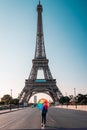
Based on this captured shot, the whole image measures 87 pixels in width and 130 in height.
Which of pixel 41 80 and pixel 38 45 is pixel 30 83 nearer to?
pixel 41 80

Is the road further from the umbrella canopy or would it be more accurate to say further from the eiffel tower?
Answer: the eiffel tower

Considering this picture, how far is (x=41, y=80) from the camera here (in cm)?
11219

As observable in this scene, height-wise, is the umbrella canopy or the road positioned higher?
the umbrella canopy

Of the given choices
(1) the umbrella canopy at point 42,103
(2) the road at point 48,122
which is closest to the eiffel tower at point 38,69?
(2) the road at point 48,122

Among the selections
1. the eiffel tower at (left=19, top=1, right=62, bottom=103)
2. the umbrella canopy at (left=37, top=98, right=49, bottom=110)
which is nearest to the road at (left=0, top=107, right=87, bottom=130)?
the umbrella canopy at (left=37, top=98, right=49, bottom=110)

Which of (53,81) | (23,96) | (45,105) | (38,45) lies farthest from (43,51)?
(45,105)

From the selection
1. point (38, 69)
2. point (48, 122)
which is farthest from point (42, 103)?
point (38, 69)

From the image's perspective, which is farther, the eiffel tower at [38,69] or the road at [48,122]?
the eiffel tower at [38,69]

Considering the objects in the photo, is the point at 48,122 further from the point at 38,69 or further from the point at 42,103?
the point at 38,69

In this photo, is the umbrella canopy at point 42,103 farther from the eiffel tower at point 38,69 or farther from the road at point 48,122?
the eiffel tower at point 38,69

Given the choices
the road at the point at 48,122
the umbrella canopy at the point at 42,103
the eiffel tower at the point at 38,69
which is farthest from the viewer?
the eiffel tower at the point at 38,69

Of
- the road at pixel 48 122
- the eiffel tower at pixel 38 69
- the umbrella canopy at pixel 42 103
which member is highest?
the eiffel tower at pixel 38 69

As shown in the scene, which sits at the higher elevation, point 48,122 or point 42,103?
point 42,103

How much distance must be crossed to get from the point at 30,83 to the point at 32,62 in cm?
744
